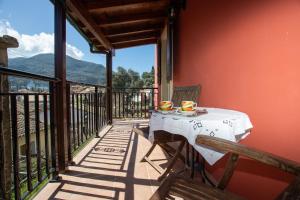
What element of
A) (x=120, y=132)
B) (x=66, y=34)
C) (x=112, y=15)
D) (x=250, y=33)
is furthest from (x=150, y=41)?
Result: (x=250, y=33)

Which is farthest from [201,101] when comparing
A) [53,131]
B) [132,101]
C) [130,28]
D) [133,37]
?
[132,101]

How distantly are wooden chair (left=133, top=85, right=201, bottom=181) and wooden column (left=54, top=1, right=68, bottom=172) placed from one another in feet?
2.65

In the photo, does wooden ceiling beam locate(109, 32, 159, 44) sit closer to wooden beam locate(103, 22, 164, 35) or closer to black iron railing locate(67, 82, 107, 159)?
wooden beam locate(103, 22, 164, 35)

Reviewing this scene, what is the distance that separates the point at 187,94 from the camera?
8.23 ft

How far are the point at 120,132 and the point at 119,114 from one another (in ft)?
6.76

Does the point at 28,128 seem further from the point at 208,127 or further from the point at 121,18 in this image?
the point at 121,18

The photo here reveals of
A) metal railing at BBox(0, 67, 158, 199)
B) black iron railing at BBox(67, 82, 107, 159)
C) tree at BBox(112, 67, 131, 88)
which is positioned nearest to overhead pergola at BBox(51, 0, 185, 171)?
metal railing at BBox(0, 67, 158, 199)

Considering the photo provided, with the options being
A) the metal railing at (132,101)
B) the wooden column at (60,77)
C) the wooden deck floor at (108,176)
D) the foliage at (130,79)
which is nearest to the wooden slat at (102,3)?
the wooden column at (60,77)

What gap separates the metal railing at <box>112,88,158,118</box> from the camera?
20.8ft

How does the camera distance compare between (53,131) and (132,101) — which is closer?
(53,131)

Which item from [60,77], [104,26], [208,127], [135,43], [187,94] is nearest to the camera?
[208,127]

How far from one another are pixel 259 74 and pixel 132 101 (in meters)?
5.19

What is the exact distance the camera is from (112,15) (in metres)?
3.54

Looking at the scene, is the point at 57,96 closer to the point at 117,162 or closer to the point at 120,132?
the point at 117,162
